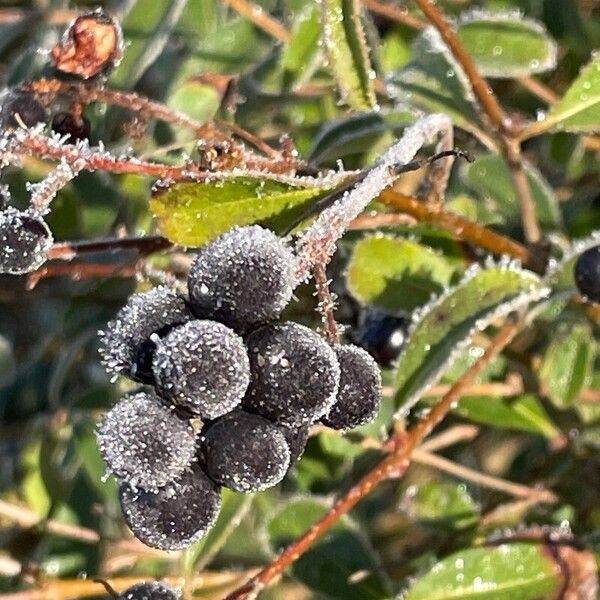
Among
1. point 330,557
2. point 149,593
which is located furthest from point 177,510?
point 330,557

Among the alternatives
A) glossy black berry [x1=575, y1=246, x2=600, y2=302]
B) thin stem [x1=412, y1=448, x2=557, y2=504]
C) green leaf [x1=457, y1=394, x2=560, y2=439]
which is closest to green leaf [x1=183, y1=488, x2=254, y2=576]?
thin stem [x1=412, y1=448, x2=557, y2=504]

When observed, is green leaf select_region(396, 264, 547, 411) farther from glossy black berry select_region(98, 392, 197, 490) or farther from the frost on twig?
glossy black berry select_region(98, 392, 197, 490)

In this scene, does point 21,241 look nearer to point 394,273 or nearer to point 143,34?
point 394,273

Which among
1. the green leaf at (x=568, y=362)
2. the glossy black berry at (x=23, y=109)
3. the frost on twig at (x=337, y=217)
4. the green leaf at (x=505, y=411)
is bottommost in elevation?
the green leaf at (x=505, y=411)

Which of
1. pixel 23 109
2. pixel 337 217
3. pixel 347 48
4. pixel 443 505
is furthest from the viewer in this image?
pixel 443 505

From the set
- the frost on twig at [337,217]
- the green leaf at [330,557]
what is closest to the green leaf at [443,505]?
the green leaf at [330,557]

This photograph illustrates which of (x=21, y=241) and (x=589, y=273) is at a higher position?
→ (x=21, y=241)

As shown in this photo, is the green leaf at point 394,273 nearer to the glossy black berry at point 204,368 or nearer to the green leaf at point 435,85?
the green leaf at point 435,85
